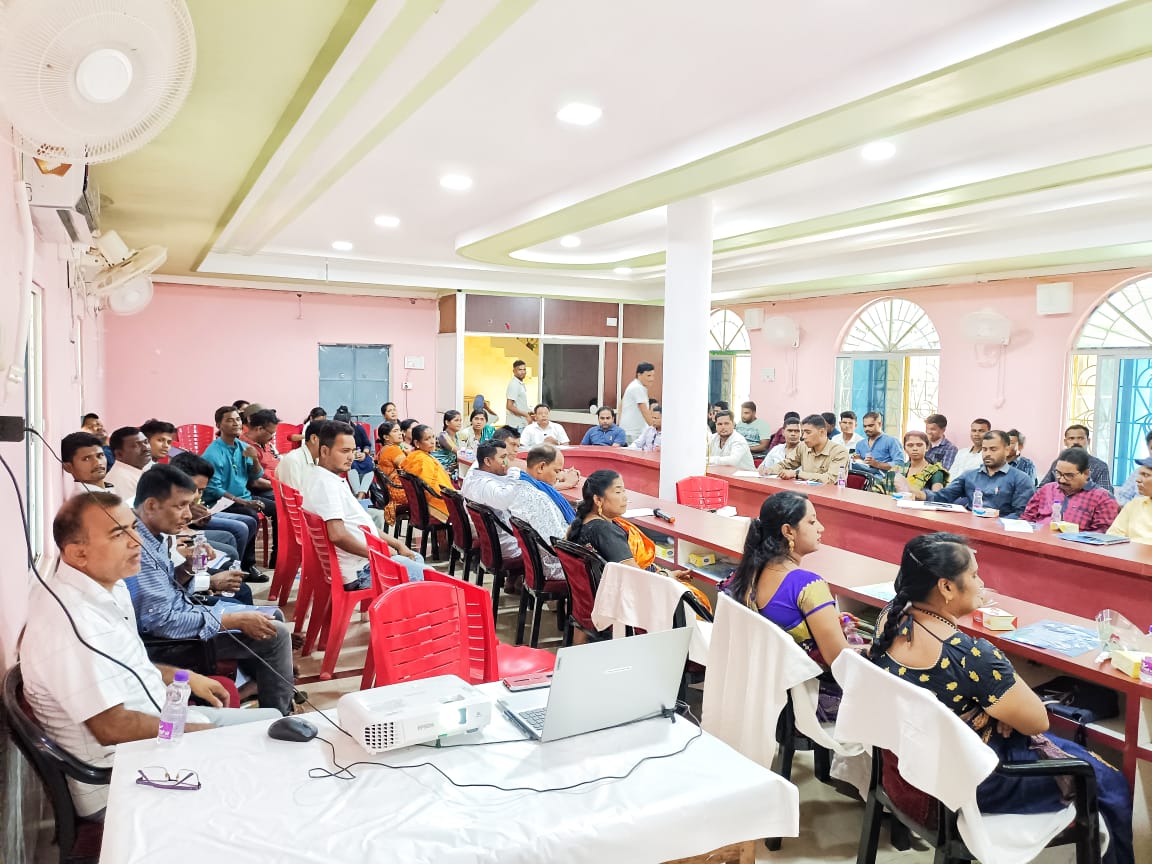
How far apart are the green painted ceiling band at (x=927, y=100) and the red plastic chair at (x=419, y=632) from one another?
9.25 ft

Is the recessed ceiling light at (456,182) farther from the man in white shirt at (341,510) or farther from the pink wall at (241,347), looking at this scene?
the pink wall at (241,347)

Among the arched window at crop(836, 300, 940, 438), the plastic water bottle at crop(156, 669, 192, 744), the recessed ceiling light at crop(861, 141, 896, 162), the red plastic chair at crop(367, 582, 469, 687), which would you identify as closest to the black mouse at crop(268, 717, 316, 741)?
the plastic water bottle at crop(156, 669, 192, 744)

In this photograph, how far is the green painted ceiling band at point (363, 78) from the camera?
8.90 ft

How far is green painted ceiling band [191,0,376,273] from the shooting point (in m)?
2.82

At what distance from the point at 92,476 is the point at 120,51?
2848mm

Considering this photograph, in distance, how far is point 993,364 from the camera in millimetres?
8453

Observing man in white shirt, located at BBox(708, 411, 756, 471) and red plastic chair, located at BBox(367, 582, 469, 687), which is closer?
red plastic chair, located at BBox(367, 582, 469, 687)

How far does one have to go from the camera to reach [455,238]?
8188 millimetres

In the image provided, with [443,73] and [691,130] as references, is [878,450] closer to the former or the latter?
[691,130]

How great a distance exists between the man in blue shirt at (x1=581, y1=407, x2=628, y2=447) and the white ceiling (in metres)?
2.01

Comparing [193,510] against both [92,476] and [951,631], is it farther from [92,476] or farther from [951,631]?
[951,631]

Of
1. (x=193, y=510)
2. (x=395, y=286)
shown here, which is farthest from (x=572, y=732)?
(x=395, y=286)

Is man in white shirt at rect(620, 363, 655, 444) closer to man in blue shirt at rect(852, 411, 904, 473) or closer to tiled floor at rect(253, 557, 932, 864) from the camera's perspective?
man in blue shirt at rect(852, 411, 904, 473)

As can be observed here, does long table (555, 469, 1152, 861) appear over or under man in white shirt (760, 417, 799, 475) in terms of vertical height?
under
